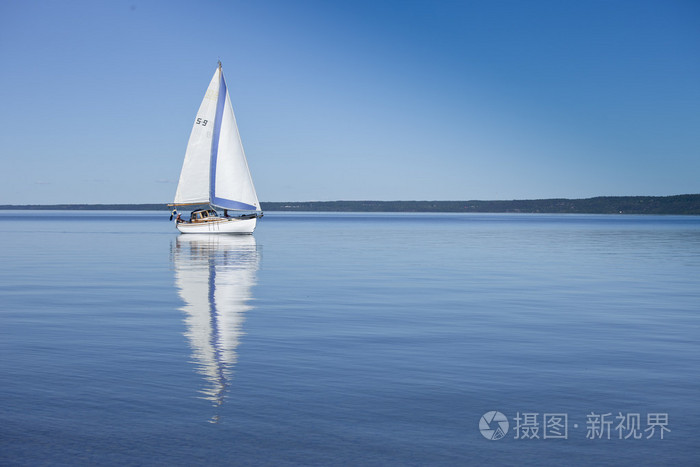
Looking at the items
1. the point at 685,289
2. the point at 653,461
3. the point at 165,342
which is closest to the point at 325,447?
the point at 653,461

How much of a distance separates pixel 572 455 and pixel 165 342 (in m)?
10.3

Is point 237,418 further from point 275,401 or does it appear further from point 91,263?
point 91,263

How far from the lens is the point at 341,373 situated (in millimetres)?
13930

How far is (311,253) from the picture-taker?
5591 cm

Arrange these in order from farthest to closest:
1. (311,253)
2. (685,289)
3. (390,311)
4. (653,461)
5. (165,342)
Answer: (311,253)
(685,289)
(390,311)
(165,342)
(653,461)

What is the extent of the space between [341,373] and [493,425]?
12.9ft

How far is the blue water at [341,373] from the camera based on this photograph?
971 centimetres

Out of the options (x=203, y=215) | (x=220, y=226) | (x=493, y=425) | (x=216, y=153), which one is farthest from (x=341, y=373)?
(x=203, y=215)

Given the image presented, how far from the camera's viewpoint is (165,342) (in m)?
17.1

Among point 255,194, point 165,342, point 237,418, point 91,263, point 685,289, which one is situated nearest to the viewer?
point 237,418

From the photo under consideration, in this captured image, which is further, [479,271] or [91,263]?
[91,263]

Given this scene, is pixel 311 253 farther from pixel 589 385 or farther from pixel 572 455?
pixel 572 455

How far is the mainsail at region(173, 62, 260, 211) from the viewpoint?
289 feet

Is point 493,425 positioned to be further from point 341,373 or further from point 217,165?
point 217,165
